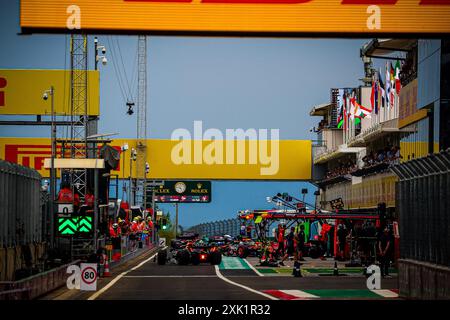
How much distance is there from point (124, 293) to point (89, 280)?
1.39 metres

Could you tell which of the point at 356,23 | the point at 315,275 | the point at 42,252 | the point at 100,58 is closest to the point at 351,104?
the point at 100,58

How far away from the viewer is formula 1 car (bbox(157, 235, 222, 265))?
5612 centimetres

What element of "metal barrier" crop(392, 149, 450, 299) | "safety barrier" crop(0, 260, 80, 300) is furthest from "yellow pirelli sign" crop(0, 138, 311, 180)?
"metal barrier" crop(392, 149, 450, 299)

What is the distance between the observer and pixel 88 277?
1254 inches

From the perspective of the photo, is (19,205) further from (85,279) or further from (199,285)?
(199,285)

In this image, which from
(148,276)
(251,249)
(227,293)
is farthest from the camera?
(251,249)

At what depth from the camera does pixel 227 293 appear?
30812mm

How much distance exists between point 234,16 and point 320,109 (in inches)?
3531

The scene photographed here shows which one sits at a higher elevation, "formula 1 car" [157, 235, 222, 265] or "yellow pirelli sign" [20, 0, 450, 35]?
"yellow pirelli sign" [20, 0, 450, 35]

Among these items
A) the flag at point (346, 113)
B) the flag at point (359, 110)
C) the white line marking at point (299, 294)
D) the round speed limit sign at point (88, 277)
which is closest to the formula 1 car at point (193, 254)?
the round speed limit sign at point (88, 277)

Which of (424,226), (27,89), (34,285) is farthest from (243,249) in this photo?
(424,226)

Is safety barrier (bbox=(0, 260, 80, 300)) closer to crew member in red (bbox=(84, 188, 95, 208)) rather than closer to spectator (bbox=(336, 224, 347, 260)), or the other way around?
crew member in red (bbox=(84, 188, 95, 208))

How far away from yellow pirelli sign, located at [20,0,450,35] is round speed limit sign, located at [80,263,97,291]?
8.45 meters

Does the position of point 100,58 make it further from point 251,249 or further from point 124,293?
point 124,293
